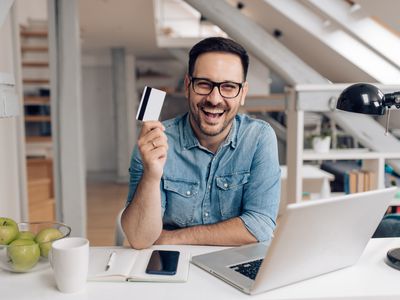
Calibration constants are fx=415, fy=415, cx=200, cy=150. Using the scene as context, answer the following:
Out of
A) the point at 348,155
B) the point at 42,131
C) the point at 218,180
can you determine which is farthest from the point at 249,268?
the point at 42,131

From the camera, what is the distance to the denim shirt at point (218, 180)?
1503 mm

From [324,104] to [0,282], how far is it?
8.18 feet

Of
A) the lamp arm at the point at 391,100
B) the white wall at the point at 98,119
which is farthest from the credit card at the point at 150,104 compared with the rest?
the white wall at the point at 98,119

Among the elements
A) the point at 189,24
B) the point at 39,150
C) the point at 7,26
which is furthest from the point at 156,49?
the point at 7,26

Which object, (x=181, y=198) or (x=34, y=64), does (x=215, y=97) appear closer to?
(x=181, y=198)

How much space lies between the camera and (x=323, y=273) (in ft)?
3.33

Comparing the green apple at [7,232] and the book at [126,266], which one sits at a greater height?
the green apple at [7,232]

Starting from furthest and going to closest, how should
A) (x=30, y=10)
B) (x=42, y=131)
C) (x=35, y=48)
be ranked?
(x=42, y=131) < (x=30, y=10) < (x=35, y=48)

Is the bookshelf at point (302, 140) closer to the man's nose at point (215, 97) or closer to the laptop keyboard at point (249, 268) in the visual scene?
the man's nose at point (215, 97)

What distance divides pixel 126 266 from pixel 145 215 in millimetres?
278

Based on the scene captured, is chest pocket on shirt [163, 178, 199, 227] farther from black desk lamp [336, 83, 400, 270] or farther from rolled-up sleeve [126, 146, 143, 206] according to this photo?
black desk lamp [336, 83, 400, 270]

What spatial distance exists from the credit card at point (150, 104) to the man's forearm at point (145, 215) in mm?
245

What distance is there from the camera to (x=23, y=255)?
0.98 metres

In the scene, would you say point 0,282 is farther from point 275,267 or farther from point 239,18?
point 239,18
